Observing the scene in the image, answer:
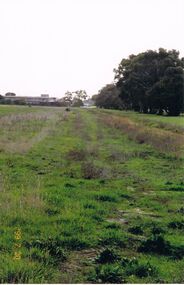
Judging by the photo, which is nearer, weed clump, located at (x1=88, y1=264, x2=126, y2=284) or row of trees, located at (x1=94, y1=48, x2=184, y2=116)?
weed clump, located at (x1=88, y1=264, x2=126, y2=284)

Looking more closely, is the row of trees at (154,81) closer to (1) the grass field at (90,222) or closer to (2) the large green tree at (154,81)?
(2) the large green tree at (154,81)

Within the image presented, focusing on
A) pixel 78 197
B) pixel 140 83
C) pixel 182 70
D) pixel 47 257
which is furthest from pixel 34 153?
pixel 140 83

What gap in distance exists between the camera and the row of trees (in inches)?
3346

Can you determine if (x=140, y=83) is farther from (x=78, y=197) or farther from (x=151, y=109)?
(x=78, y=197)

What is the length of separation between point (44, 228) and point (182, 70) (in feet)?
263

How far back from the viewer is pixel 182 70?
85875mm

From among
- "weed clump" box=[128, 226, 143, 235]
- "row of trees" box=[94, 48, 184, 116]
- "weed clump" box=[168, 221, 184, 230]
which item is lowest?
"weed clump" box=[168, 221, 184, 230]

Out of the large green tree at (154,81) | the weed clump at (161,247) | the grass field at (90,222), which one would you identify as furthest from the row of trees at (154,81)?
the weed clump at (161,247)

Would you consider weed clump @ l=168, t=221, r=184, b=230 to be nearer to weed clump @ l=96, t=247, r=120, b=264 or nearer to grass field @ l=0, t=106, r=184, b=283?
grass field @ l=0, t=106, r=184, b=283

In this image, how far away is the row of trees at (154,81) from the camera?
85.0 metres

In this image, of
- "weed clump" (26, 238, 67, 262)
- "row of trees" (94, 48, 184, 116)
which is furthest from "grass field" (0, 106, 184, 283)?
"row of trees" (94, 48, 184, 116)

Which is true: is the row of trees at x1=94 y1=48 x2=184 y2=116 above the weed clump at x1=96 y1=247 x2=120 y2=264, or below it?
above

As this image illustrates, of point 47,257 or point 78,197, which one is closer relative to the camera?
point 47,257

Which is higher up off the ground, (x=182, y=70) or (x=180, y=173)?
(x=182, y=70)
